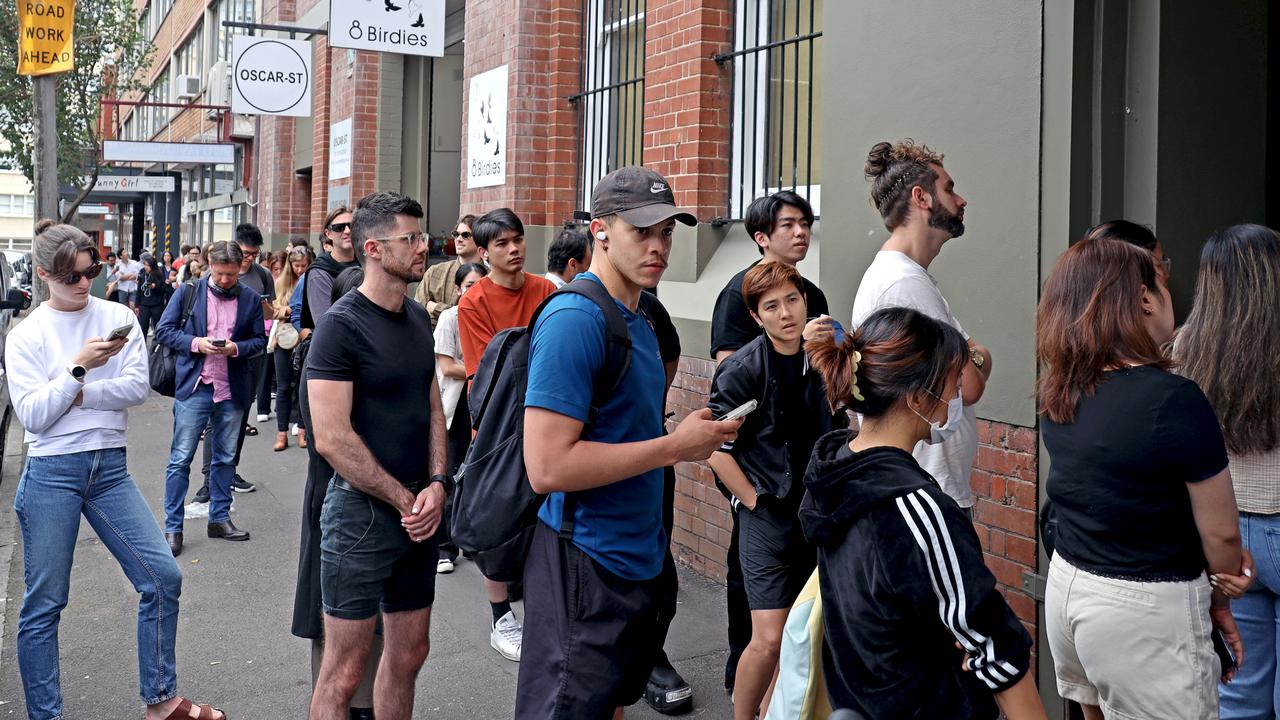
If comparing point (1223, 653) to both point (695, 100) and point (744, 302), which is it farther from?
point (695, 100)

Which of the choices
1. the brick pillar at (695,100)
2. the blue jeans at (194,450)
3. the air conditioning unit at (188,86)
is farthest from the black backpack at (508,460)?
the air conditioning unit at (188,86)

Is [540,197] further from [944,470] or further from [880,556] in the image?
[880,556]

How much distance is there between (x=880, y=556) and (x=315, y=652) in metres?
2.86

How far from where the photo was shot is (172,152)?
76.1 feet

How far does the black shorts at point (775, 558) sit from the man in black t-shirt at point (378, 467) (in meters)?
1.20

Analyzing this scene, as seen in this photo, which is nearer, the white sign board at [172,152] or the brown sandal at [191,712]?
the brown sandal at [191,712]

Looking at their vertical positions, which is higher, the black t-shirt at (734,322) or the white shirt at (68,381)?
the black t-shirt at (734,322)

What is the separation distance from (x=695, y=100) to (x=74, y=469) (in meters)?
4.35

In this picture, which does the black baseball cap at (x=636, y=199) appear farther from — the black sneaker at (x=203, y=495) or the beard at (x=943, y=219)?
the black sneaker at (x=203, y=495)

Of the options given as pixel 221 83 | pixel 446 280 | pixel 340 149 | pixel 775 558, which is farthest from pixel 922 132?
pixel 221 83

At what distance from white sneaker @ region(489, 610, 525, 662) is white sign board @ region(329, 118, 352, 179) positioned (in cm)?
977

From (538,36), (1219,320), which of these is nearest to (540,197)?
(538,36)

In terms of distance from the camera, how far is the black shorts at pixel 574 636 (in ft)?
10.2

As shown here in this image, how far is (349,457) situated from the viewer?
4059 millimetres
